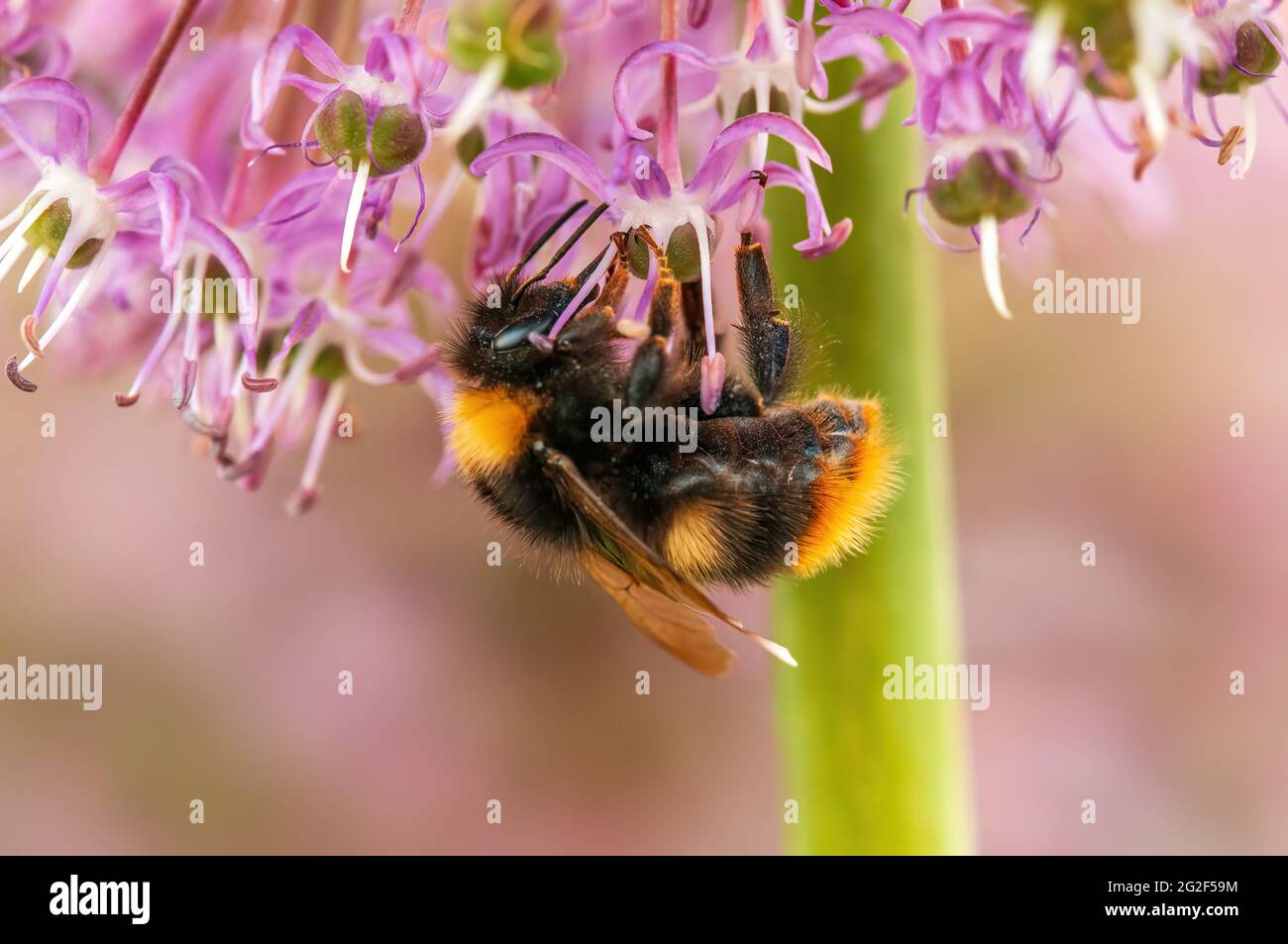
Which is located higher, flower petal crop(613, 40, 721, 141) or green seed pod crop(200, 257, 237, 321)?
flower petal crop(613, 40, 721, 141)

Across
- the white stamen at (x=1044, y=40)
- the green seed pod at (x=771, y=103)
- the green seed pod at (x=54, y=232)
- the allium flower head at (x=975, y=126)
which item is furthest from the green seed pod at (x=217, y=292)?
the white stamen at (x=1044, y=40)

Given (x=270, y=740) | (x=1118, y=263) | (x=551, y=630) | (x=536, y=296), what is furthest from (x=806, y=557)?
(x=1118, y=263)

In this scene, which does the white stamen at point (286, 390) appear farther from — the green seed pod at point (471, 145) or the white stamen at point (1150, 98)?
the white stamen at point (1150, 98)

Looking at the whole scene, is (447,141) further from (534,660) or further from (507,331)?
(534,660)

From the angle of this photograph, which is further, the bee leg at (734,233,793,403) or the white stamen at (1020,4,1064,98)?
the bee leg at (734,233,793,403)

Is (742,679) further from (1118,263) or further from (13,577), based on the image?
(13,577)

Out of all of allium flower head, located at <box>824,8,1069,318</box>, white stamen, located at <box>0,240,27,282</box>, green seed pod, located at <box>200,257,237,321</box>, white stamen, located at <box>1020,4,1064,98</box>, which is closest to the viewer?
white stamen, located at <box>1020,4,1064,98</box>

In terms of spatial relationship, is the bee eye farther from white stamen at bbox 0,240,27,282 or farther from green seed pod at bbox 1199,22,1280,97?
green seed pod at bbox 1199,22,1280,97

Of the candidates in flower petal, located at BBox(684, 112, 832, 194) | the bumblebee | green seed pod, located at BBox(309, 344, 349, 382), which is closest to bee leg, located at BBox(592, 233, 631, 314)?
the bumblebee
